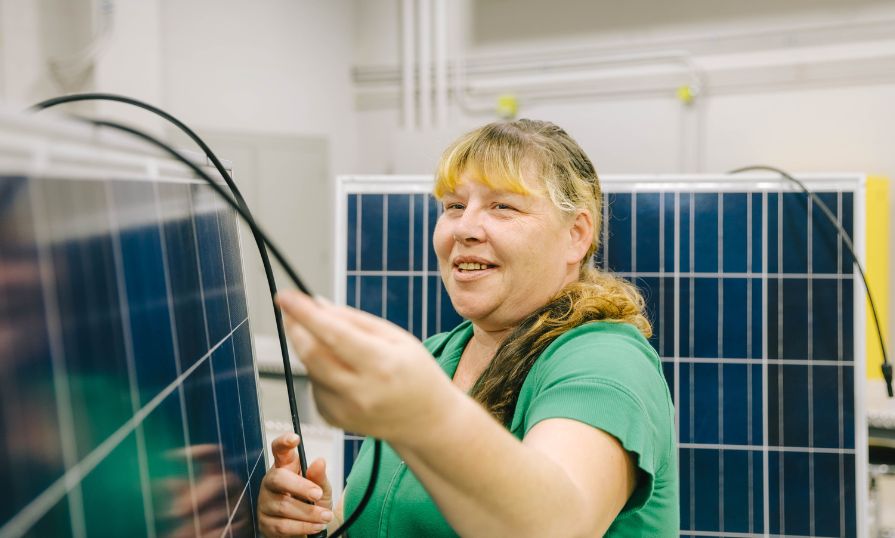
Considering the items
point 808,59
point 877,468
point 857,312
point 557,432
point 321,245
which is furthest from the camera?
point 321,245

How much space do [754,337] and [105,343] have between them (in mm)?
1387

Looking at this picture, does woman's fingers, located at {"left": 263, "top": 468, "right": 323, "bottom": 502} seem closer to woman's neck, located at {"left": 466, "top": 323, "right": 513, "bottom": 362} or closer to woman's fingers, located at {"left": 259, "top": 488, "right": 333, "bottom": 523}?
woman's fingers, located at {"left": 259, "top": 488, "right": 333, "bottom": 523}

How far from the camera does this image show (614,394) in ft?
2.33

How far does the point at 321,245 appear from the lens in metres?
3.57

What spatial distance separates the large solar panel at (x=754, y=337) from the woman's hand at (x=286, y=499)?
90cm

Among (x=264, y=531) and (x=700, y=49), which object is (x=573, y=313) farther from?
(x=700, y=49)

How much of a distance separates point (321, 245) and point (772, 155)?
6.73ft

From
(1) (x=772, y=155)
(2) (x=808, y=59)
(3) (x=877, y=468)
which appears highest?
(2) (x=808, y=59)

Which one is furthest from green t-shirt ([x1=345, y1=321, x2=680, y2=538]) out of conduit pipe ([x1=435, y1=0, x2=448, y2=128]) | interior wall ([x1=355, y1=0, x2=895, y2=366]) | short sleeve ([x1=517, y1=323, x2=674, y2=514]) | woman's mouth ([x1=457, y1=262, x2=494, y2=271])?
conduit pipe ([x1=435, y1=0, x2=448, y2=128])

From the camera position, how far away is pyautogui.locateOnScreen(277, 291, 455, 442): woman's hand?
1.48 feet

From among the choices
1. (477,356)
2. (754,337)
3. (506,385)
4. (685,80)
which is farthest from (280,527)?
(685,80)

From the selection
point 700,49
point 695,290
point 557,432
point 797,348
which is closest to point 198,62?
point 700,49

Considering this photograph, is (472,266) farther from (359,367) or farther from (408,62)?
(408,62)

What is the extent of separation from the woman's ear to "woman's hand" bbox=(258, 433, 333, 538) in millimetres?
484
